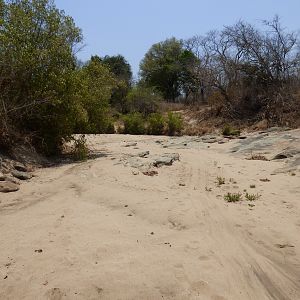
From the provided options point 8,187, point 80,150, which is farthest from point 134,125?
point 8,187

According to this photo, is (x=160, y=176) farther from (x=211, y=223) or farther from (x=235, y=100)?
(x=235, y=100)

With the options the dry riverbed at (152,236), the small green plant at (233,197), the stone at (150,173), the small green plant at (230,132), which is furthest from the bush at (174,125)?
the small green plant at (233,197)

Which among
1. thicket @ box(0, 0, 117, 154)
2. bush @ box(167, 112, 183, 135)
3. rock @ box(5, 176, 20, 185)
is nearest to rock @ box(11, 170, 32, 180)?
rock @ box(5, 176, 20, 185)

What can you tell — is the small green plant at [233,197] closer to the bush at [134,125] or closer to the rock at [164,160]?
the rock at [164,160]

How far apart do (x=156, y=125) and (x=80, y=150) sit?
14180 millimetres

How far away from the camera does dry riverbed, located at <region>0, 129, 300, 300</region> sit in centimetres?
449

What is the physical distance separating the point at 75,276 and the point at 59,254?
72cm

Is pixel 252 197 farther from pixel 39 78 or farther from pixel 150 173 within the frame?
pixel 39 78

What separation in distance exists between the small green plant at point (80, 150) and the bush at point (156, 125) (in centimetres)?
1339

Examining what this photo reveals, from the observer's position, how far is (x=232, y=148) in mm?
17156

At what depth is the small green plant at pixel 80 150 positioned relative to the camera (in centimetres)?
1449

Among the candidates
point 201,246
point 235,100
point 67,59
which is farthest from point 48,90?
point 235,100

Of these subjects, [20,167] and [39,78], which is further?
[39,78]

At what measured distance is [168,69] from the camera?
4722 centimetres
